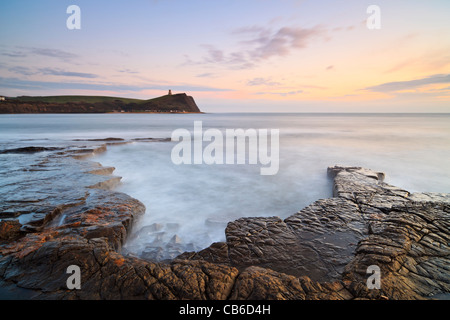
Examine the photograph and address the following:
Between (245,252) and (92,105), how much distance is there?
348 ft

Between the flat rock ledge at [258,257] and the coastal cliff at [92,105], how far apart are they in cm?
9590

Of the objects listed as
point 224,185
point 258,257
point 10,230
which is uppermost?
point 10,230

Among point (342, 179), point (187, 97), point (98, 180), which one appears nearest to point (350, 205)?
point (342, 179)

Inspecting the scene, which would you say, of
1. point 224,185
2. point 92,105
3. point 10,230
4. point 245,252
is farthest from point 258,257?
→ point 92,105

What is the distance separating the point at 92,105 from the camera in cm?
9219

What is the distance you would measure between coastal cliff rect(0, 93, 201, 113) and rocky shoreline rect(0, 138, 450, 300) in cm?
9512

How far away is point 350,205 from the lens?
495 cm

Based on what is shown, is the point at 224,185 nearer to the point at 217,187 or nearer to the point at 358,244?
the point at 217,187

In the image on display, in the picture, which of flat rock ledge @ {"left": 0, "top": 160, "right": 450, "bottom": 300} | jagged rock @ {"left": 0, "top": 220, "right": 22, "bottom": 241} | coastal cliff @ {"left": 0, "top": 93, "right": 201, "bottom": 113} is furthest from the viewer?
coastal cliff @ {"left": 0, "top": 93, "right": 201, "bottom": 113}

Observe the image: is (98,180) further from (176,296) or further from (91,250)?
(176,296)

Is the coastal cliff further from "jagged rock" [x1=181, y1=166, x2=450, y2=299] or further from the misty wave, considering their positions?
"jagged rock" [x1=181, y1=166, x2=450, y2=299]

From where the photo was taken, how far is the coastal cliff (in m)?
77.3

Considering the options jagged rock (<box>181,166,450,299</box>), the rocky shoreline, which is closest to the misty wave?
the rocky shoreline
